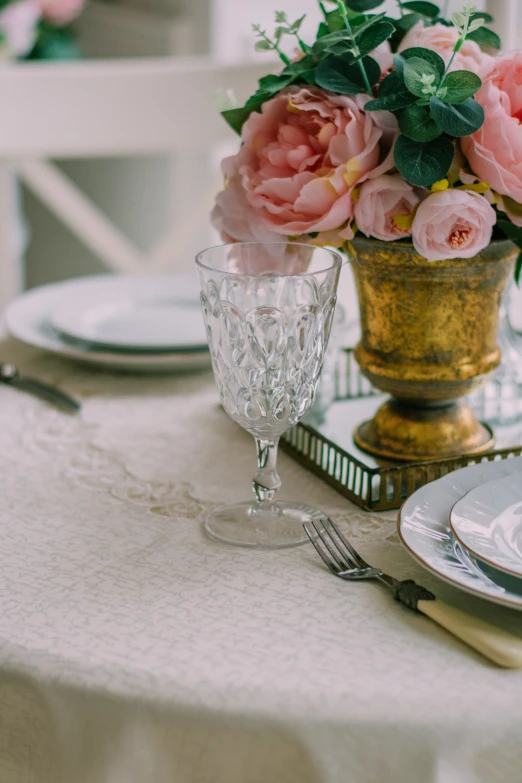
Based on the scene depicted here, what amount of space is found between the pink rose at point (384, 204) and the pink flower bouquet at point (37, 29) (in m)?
2.49

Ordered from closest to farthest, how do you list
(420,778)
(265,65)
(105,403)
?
(420,778) < (105,403) < (265,65)

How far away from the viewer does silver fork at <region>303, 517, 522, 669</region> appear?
→ 1.90 feet

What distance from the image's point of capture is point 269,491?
79 centimetres

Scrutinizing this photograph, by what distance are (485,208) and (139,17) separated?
313cm

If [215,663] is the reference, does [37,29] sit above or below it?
above

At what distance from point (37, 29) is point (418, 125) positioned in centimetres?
304

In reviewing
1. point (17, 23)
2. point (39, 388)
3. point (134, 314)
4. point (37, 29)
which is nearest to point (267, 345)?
point (39, 388)

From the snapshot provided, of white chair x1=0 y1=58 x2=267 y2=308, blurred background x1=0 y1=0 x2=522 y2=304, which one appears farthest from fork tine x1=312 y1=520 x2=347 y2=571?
blurred background x1=0 y1=0 x2=522 y2=304

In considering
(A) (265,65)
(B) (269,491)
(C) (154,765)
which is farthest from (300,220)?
(A) (265,65)

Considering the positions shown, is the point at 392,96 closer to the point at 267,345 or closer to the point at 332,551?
the point at 267,345

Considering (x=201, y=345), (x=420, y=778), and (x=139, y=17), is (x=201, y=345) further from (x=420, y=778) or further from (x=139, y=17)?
(x=139, y=17)

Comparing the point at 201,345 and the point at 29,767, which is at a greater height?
the point at 201,345

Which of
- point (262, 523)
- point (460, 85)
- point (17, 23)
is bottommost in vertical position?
point (262, 523)

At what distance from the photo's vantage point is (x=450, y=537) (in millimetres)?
692
